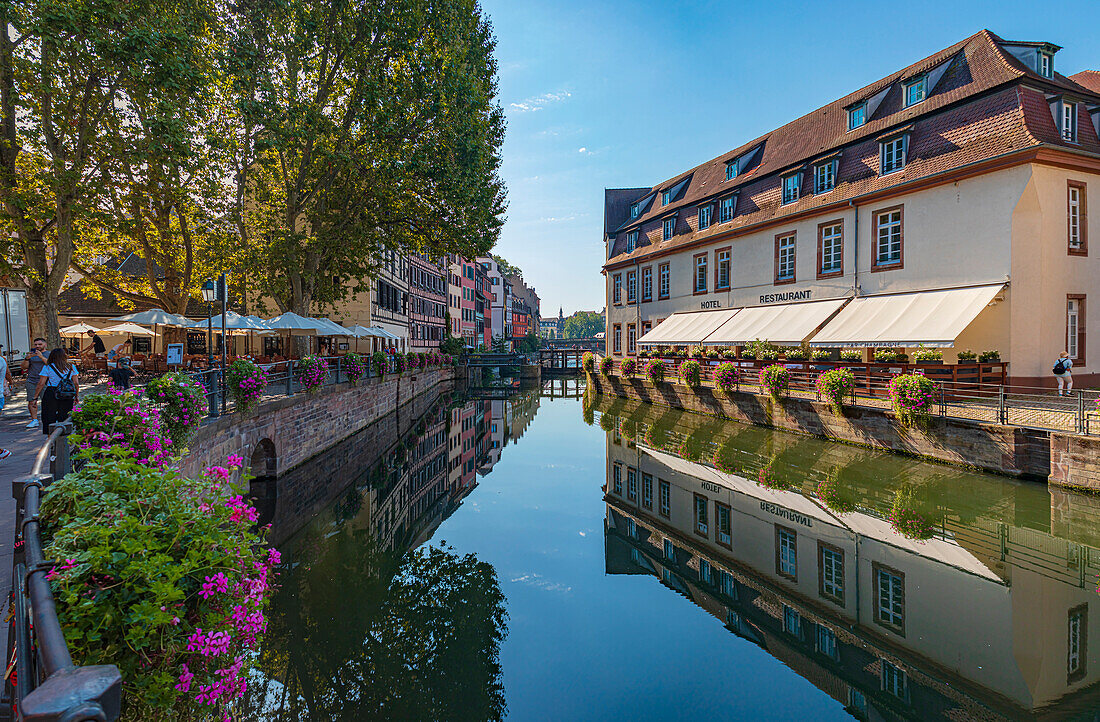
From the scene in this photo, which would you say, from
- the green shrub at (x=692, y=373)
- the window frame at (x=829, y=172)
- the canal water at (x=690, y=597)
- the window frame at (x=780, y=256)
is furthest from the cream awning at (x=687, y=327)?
the canal water at (x=690, y=597)

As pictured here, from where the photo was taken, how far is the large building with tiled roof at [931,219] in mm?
16047

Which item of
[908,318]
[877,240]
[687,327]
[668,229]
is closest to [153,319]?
[687,327]

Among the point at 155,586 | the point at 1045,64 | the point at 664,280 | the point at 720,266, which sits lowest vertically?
the point at 155,586

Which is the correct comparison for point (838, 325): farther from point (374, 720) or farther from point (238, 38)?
point (238, 38)

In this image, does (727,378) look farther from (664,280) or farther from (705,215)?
(664,280)

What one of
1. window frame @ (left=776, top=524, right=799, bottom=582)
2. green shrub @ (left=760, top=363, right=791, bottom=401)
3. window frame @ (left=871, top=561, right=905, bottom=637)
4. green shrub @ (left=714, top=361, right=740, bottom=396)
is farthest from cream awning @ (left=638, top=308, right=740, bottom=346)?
window frame @ (left=871, top=561, right=905, bottom=637)

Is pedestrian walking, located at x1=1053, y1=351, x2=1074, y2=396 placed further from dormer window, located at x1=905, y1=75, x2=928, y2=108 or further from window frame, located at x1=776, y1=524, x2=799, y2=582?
window frame, located at x1=776, y1=524, x2=799, y2=582

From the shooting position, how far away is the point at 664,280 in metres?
32.4

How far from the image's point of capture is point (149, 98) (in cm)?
1290

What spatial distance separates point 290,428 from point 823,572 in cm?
1172

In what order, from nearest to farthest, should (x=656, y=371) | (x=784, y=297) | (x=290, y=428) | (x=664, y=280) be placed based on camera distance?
1. (x=290, y=428)
2. (x=784, y=297)
3. (x=656, y=371)
4. (x=664, y=280)

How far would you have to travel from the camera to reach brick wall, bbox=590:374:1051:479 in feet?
38.6

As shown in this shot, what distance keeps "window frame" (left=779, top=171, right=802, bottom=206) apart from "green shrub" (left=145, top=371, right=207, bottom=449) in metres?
23.3

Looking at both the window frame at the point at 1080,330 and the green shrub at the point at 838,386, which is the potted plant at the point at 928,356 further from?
the green shrub at the point at 838,386
